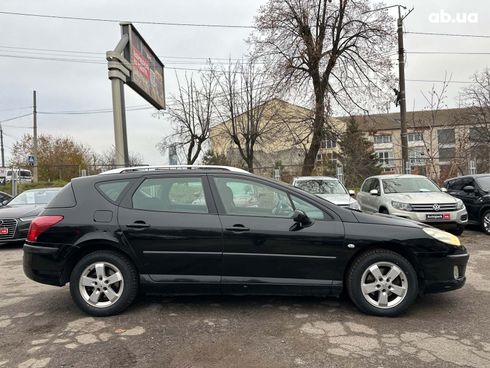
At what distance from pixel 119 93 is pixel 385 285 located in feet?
36.6

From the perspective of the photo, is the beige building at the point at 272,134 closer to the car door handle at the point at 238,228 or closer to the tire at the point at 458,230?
the tire at the point at 458,230

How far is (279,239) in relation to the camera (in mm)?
4125

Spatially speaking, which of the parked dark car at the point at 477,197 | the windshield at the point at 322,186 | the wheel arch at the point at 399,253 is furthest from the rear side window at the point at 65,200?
the parked dark car at the point at 477,197

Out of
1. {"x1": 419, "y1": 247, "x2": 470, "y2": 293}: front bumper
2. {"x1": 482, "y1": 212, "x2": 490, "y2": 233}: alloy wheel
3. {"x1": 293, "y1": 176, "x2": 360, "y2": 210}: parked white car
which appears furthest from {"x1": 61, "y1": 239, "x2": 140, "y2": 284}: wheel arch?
{"x1": 482, "y1": 212, "x2": 490, "y2": 233}: alloy wheel

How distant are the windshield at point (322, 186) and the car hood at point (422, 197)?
1400mm

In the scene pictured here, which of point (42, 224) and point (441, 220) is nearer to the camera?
point (42, 224)

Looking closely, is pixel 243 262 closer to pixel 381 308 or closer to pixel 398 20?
pixel 381 308

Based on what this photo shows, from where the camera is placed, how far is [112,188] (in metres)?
4.46

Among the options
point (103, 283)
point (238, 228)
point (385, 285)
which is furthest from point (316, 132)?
point (103, 283)

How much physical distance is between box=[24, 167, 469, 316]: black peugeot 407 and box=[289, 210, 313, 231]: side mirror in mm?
13

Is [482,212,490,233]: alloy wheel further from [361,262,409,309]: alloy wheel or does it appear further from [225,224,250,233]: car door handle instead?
[225,224,250,233]: car door handle

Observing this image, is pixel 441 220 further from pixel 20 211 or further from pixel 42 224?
pixel 20 211

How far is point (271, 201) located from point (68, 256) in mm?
2301

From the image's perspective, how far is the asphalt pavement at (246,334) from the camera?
3.23 m
